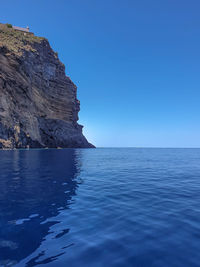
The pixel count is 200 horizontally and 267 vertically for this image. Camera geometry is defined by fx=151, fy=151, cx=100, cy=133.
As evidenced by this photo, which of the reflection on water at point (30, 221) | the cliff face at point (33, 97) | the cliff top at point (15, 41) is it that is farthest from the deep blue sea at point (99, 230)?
the cliff top at point (15, 41)

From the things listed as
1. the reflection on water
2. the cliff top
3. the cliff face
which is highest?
the cliff top

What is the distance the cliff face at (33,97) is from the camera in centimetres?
5103

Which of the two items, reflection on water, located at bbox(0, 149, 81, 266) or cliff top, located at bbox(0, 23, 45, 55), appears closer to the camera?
reflection on water, located at bbox(0, 149, 81, 266)

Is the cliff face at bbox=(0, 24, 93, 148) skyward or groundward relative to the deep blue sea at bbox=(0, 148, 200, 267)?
skyward

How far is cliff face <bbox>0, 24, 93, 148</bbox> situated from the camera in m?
51.0

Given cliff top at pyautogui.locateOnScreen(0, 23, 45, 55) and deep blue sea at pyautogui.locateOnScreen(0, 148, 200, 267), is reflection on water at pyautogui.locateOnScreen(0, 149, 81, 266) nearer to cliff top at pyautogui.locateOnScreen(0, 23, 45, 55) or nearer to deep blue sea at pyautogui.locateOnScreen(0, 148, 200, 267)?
deep blue sea at pyautogui.locateOnScreen(0, 148, 200, 267)

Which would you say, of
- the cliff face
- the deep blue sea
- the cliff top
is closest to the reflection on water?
the deep blue sea

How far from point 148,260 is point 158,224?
196cm

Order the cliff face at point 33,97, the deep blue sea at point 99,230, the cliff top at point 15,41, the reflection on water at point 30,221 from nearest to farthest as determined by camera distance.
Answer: the deep blue sea at point 99,230, the reflection on water at point 30,221, the cliff face at point 33,97, the cliff top at point 15,41

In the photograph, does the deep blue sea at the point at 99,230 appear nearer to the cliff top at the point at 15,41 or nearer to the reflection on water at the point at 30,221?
the reflection on water at the point at 30,221

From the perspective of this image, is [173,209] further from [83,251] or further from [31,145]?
[31,145]

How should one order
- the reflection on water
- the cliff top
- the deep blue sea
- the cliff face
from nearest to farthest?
1. the deep blue sea
2. the reflection on water
3. the cliff face
4. the cliff top

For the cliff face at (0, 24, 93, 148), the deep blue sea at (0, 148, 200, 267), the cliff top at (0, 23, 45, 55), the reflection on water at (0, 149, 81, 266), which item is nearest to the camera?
the deep blue sea at (0, 148, 200, 267)

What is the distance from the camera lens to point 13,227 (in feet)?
16.5
